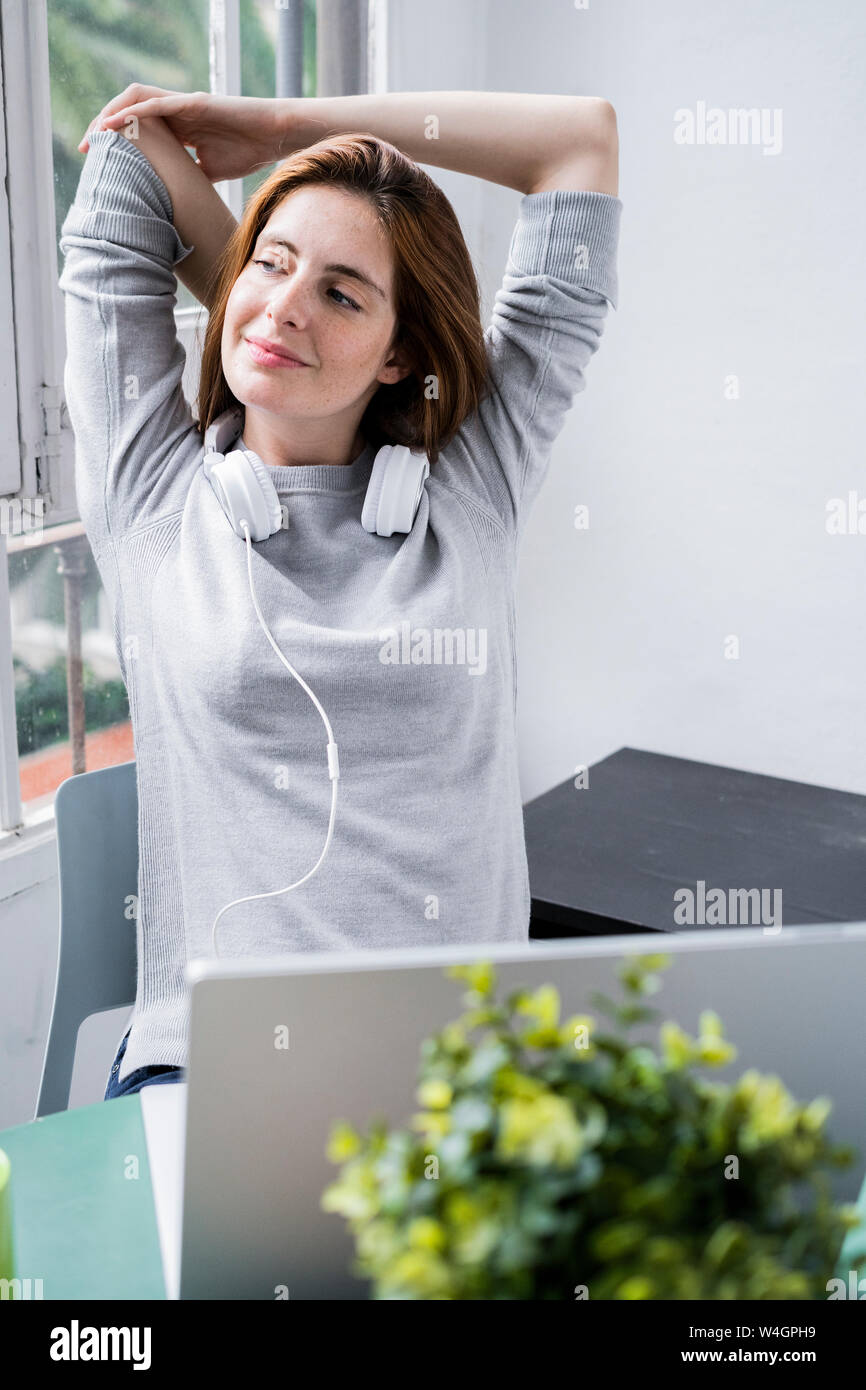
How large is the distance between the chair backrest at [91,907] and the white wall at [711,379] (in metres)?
1.45

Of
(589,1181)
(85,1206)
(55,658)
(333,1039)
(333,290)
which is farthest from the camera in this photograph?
(55,658)

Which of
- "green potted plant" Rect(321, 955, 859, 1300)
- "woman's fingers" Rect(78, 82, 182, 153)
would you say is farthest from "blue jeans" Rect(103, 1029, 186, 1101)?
"woman's fingers" Rect(78, 82, 182, 153)

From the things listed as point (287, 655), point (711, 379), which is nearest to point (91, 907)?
point (287, 655)

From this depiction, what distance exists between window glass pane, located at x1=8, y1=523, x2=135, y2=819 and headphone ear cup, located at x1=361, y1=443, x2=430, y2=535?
595mm

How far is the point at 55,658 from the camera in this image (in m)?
1.72

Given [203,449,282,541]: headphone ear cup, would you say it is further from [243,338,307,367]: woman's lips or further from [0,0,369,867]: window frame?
[0,0,369,867]: window frame

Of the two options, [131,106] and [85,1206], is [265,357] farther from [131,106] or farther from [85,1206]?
[85,1206]

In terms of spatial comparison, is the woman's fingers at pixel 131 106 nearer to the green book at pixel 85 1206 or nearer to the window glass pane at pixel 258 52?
the window glass pane at pixel 258 52

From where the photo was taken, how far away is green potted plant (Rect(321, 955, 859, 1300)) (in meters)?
0.40

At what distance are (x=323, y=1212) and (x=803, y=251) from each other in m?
2.10

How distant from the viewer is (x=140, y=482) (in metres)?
1.24

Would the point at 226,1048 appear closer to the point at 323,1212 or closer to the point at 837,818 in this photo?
the point at 323,1212

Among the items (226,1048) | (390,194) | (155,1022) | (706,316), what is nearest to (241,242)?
(390,194)

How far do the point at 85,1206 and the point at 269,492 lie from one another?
0.66 m
